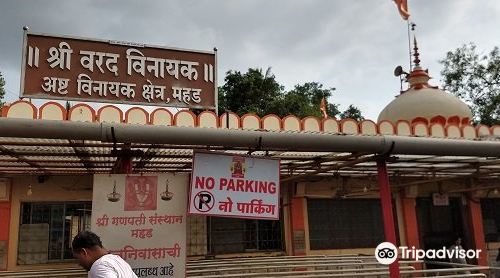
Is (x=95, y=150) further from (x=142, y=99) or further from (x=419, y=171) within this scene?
(x=419, y=171)

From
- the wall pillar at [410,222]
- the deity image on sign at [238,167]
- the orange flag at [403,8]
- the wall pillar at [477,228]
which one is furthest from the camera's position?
the orange flag at [403,8]

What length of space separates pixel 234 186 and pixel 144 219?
104 centimetres

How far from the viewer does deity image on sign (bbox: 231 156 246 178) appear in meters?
5.22

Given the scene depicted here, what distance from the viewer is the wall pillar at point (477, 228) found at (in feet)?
41.1

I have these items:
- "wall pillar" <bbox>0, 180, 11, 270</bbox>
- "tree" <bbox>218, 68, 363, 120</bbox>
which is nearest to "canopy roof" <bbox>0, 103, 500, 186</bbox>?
"wall pillar" <bbox>0, 180, 11, 270</bbox>

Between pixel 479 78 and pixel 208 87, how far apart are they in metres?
21.7

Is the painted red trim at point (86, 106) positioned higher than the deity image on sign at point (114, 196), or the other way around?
the painted red trim at point (86, 106)

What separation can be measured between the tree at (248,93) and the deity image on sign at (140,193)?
20.9 m

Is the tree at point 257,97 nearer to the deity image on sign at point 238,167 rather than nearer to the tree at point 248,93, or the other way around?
the tree at point 248,93

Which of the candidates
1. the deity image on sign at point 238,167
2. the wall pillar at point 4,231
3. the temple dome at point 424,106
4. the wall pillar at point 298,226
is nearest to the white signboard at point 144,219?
the deity image on sign at point 238,167

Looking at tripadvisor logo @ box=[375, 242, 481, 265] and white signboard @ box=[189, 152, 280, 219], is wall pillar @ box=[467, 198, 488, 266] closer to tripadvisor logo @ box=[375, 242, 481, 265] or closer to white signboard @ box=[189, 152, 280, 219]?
tripadvisor logo @ box=[375, 242, 481, 265]

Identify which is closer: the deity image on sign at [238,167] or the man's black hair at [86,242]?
the man's black hair at [86,242]

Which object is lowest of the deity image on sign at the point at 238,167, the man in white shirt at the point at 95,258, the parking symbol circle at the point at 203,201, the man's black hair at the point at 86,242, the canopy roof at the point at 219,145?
the man in white shirt at the point at 95,258

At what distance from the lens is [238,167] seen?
5.25m
